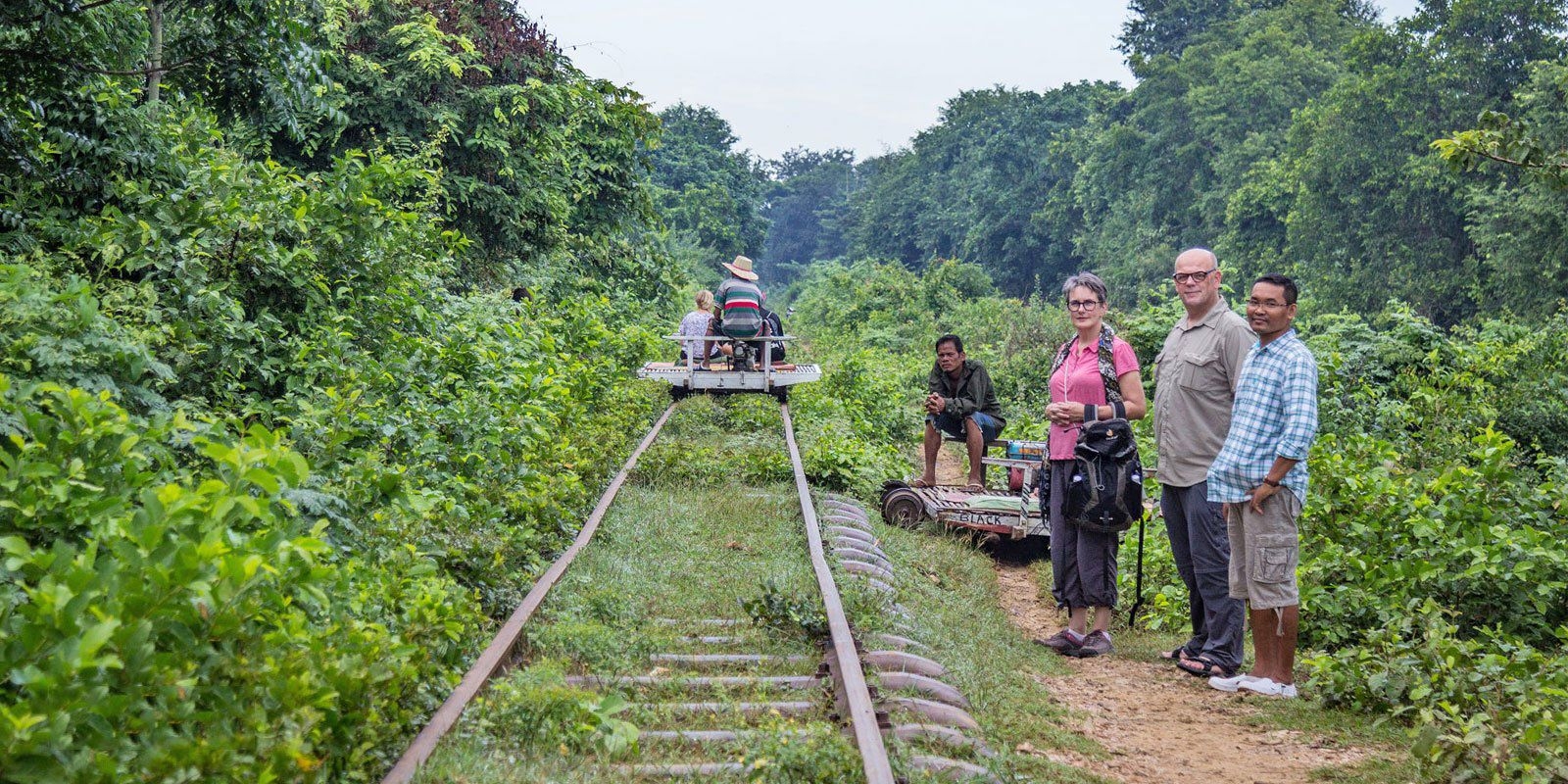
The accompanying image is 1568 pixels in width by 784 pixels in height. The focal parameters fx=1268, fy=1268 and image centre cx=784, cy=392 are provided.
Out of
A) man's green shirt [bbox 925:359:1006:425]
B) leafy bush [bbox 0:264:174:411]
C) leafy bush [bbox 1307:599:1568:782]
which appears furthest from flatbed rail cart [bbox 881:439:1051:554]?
leafy bush [bbox 0:264:174:411]

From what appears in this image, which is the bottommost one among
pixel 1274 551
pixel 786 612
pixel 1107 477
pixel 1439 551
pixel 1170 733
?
pixel 1170 733

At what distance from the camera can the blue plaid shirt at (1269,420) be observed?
5.60 metres

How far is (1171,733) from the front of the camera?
5371 mm

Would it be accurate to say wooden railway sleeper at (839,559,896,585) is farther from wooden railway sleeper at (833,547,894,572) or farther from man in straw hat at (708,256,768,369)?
man in straw hat at (708,256,768,369)

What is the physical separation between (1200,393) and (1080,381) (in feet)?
2.30

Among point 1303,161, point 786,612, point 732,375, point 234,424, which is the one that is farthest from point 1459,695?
point 1303,161

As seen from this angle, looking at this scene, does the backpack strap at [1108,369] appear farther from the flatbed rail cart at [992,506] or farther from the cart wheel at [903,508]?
the cart wheel at [903,508]

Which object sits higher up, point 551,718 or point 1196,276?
point 1196,276

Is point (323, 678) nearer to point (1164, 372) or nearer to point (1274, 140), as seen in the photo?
point (1164, 372)

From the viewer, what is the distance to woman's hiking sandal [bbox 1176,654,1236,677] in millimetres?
6223

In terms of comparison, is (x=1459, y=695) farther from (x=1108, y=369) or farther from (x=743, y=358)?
(x=743, y=358)

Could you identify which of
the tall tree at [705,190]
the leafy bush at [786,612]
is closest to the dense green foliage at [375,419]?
the leafy bush at [786,612]

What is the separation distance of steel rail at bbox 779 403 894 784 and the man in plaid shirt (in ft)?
6.16

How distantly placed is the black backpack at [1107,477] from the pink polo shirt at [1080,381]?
13cm
